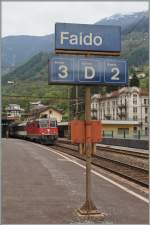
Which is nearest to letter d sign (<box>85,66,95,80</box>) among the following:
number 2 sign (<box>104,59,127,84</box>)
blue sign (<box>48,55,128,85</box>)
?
blue sign (<box>48,55,128,85</box>)

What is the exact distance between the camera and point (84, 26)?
9906 millimetres

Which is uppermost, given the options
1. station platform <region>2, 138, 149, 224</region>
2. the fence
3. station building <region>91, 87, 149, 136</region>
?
station building <region>91, 87, 149, 136</region>

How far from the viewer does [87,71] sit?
10008 mm

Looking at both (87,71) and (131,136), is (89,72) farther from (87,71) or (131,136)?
(131,136)

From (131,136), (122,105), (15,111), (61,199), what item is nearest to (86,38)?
(61,199)

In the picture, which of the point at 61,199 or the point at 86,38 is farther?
the point at 61,199

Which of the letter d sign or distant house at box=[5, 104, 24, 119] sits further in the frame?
distant house at box=[5, 104, 24, 119]

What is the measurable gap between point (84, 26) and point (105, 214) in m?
3.73

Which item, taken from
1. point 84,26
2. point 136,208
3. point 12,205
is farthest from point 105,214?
point 84,26

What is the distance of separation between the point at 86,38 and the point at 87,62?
47 centimetres

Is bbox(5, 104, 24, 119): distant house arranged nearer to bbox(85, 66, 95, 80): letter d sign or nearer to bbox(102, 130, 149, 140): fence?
bbox(102, 130, 149, 140): fence

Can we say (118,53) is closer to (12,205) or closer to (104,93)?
(12,205)

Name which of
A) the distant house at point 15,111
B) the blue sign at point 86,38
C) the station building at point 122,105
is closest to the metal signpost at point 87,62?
the blue sign at point 86,38

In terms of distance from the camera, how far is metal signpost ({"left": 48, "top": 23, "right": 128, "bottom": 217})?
983cm
